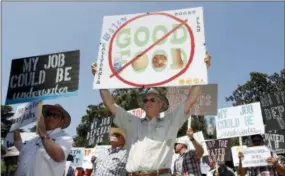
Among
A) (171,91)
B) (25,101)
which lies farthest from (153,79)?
(171,91)

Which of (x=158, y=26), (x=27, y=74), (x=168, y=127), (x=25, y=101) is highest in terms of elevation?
(x=158, y=26)

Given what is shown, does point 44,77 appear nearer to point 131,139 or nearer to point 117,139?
point 131,139

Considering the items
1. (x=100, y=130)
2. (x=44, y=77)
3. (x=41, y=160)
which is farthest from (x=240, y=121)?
(x=41, y=160)

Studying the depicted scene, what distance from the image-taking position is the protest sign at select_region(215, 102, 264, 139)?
31.1 ft

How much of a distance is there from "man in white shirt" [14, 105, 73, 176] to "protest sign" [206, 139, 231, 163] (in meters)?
7.15

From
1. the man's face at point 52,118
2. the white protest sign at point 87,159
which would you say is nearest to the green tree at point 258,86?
Result: the white protest sign at point 87,159

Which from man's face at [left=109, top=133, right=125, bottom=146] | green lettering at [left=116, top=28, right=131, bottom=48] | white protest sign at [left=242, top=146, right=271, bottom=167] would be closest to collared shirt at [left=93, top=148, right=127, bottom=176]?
man's face at [left=109, top=133, right=125, bottom=146]

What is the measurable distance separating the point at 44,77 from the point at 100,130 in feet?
24.7

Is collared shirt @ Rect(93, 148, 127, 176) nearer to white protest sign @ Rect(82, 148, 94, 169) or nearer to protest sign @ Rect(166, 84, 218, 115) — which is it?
protest sign @ Rect(166, 84, 218, 115)

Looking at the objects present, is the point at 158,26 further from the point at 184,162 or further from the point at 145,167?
the point at 184,162

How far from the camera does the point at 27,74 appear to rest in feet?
18.2

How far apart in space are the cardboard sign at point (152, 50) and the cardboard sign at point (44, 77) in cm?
46

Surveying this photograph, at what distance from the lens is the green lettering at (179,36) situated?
4961 millimetres

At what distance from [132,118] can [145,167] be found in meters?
0.67
